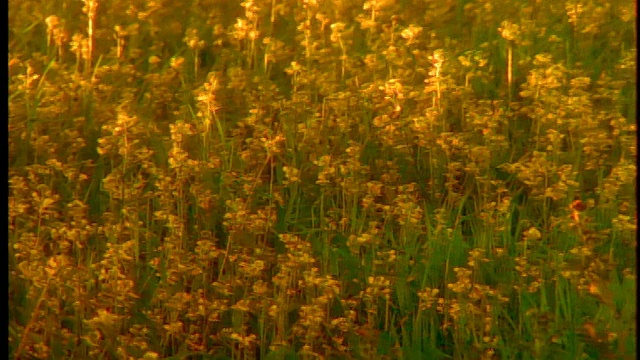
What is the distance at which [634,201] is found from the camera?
164 inches

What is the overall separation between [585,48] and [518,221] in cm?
100

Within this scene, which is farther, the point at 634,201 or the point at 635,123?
the point at 635,123

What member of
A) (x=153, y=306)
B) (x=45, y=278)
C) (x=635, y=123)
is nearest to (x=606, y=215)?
(x=635, y=123)

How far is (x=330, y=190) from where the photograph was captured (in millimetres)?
4309

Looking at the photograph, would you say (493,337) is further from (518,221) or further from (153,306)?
(153,306)

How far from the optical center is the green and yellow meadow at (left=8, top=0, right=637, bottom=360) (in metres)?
3.97

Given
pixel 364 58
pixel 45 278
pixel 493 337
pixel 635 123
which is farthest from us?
pixel 364 58

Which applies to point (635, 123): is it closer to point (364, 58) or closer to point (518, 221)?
point (518, 221)

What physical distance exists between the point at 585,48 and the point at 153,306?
2.05 metres

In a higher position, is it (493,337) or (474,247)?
(474,247)

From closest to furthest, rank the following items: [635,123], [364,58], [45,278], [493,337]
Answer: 1. [493,337]
2. [45,278]
3. [635,123]
4. [364,58]

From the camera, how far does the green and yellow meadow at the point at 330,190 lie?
3973mm

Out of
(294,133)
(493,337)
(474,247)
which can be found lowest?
(493,337)
